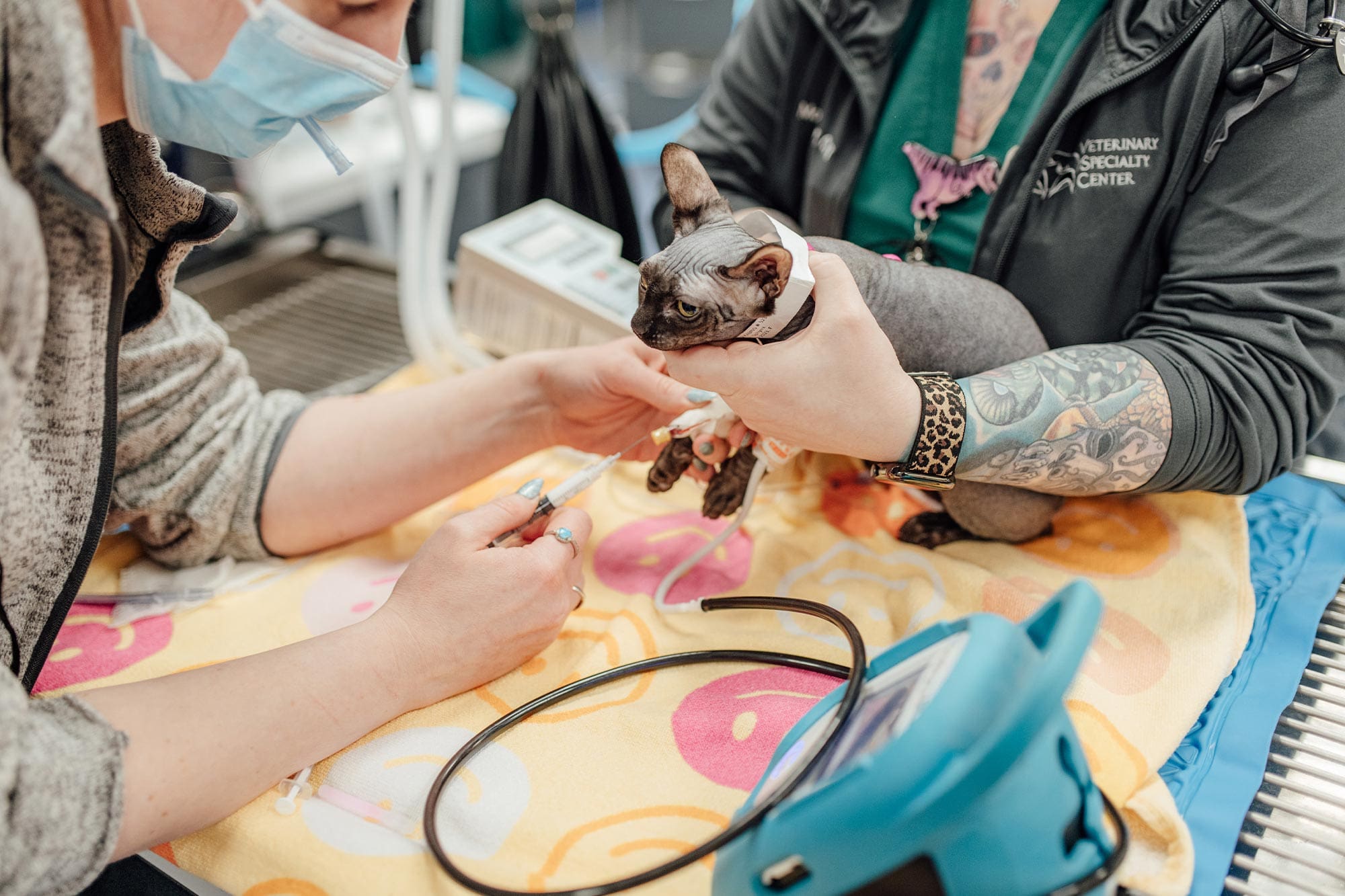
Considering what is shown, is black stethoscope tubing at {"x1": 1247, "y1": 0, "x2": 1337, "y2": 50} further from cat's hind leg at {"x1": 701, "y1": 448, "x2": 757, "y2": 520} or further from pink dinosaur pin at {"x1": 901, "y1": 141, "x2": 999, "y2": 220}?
cat's hind leg at {"x1": 701, "y1": 448, "x2": 757, "y2": 520}

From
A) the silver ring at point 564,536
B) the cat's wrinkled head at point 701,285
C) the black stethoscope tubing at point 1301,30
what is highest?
the black stethoscope tubing at point 1301,30

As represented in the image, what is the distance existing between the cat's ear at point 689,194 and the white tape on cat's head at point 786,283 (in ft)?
0.13

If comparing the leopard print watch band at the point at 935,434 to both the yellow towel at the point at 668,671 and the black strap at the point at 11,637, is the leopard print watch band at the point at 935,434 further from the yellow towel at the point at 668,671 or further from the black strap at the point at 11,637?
the black strap at the point at 11,637

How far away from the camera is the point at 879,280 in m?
0.81

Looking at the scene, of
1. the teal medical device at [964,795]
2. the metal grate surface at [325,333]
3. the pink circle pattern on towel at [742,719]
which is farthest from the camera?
the metal grate surface at [325,333]

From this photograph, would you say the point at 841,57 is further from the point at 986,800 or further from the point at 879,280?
the point at 986,800

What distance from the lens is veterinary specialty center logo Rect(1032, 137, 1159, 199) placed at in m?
0.83

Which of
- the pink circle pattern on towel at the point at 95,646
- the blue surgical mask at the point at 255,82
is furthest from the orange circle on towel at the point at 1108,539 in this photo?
the pink circle pattern on towel at the point at 95,646

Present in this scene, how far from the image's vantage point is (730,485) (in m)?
0.90

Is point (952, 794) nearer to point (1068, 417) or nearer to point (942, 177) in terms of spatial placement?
point (1068, 417)

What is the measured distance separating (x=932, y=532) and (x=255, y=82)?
772 millimetres

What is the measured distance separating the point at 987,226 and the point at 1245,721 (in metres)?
0.53

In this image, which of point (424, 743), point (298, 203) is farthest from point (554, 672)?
point (298, 203)

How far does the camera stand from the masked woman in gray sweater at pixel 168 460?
0.54 meters
